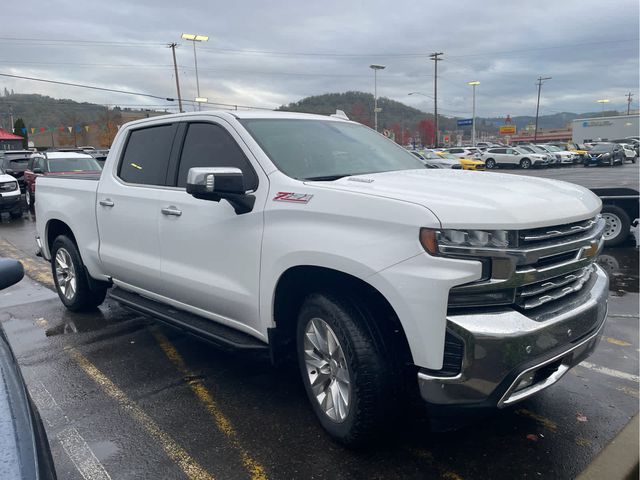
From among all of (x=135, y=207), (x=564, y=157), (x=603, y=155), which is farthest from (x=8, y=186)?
(x=564, y=157)

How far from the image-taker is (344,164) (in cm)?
375

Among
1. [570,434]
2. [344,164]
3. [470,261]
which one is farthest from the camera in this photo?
[344,164]

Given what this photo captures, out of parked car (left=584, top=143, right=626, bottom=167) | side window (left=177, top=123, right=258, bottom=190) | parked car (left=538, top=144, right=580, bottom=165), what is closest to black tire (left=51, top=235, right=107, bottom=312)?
side window (left=177, top=123, right=258, bottom=190)

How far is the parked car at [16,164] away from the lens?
1928 centimetres

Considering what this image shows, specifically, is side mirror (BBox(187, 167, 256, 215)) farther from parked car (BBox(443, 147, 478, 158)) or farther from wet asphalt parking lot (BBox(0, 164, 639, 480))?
parked car (BBox(443, 147, 478, 158))

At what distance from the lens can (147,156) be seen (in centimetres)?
459

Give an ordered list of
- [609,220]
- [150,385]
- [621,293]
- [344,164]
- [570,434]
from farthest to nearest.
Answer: [609,220]
[621,293]
[150,385]
[344,164]
[570,434]

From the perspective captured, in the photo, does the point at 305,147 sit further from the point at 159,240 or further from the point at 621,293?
the point at 621,293

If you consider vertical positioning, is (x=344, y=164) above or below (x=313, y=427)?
above

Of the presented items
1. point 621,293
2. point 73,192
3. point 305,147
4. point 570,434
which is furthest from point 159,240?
point 621,293

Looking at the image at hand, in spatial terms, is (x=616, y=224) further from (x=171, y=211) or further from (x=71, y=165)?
(x=71, y=165)

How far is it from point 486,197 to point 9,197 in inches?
603

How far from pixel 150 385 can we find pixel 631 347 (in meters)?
4.16

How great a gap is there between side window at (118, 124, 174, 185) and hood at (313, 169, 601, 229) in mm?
1822
